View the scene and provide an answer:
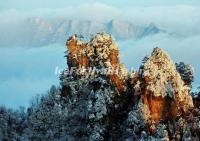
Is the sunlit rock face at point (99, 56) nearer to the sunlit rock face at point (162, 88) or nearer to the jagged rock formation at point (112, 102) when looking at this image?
the jagged rock formation at point (112, 102)

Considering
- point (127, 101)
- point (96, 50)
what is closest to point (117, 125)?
point (127, 101)

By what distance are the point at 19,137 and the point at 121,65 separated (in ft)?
→ 69.0

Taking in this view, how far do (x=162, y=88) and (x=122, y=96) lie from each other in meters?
7.42

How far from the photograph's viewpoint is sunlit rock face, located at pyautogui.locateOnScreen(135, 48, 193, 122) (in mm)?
116438

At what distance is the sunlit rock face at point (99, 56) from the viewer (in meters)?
123

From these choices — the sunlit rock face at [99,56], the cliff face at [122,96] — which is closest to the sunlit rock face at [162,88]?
the cliff face at [122,96]

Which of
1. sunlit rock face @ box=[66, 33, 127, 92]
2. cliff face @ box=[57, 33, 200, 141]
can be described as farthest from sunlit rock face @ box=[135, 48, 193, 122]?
sunlit rock face @ box=[66, 33, 127, 92]

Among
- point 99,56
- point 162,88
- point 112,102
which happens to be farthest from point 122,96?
point 99,56

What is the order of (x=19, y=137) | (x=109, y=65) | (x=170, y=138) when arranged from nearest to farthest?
1. (x=170, y=138)
2. (x=109, y=65)
3. (x=19, y=137)

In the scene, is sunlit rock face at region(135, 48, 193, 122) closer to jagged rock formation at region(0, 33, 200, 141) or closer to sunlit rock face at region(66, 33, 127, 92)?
jagged rock formation at region(0, 33, 200, 141)

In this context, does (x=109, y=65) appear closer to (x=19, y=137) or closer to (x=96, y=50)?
(x=96, y=50)

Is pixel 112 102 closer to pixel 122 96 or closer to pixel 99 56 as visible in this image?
pixel 122 96

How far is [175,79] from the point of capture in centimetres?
11875

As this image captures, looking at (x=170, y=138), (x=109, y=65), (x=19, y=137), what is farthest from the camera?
(x=19, y=137)
